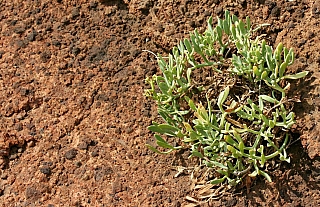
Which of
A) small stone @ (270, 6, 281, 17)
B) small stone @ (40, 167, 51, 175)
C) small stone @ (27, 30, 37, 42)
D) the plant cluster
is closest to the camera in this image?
the plant cluster

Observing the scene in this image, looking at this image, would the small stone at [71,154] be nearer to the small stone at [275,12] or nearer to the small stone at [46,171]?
the small stone at [46,171]

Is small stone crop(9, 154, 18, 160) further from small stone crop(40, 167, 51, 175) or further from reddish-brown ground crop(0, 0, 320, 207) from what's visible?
small stone crop(40, 167, 51, 175)

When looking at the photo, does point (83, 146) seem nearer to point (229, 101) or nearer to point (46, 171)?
point (46, 171)

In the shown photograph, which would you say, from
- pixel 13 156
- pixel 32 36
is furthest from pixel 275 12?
pixel 13 156

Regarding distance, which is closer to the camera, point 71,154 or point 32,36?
point 71,154

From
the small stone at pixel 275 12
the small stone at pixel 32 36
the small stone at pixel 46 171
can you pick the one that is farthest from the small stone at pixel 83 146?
the small stone at pixel 275 12

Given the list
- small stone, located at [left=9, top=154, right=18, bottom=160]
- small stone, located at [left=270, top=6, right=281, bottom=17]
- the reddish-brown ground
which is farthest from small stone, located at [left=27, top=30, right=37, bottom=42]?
small stone, located at [left=270, top=6, right=281, bottom=17]
